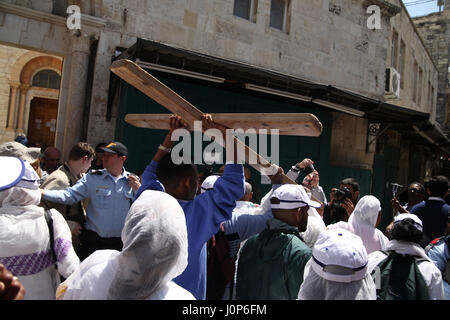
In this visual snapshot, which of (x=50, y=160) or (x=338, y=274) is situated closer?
(x=338, y=274)

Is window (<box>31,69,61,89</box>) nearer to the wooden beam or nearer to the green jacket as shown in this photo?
the wooden beam

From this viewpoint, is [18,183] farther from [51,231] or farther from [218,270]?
[218,270]

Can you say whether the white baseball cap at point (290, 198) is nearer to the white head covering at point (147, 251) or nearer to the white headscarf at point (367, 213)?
the white headscarf at point (367, 213)

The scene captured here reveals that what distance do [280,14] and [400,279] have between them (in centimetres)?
786

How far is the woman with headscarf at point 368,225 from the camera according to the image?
2996mm

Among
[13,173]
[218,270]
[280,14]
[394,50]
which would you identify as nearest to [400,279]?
[218,270]

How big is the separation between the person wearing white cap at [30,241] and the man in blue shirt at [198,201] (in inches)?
26.9

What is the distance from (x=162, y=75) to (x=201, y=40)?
120 cm

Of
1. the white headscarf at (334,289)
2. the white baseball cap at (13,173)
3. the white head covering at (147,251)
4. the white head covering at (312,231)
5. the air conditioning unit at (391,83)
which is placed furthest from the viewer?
the air conditioning unit at (391,83)

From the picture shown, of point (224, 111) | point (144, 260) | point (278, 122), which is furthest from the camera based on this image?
point (224, 111)

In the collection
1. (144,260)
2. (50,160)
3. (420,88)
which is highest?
(420,88)

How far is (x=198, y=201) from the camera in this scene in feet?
6.56

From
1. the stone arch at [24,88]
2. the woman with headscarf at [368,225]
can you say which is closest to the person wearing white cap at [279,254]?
the woman with headscarf at [368,225]
